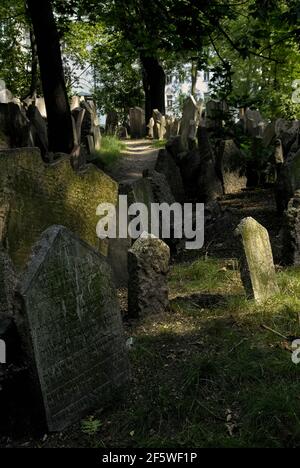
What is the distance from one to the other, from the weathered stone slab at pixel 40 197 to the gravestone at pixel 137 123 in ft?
65.2

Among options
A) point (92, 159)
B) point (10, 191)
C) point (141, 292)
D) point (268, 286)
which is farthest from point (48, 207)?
point (92, 159)

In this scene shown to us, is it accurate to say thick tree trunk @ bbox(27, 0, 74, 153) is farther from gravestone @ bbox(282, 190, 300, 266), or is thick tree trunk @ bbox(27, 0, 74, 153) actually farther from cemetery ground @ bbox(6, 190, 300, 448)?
cemetery ground @ bbox(6, 190, 300, 448)

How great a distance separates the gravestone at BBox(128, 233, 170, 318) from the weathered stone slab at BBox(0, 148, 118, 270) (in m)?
1.10

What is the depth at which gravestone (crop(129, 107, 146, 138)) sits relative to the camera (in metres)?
26.2

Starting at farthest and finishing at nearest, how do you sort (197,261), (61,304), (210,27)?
1. (210,27)
2. (197,261)
3. (61,304)

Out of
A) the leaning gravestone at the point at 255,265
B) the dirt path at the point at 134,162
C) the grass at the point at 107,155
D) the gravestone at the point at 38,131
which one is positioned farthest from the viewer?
the grass at the point at 107,155

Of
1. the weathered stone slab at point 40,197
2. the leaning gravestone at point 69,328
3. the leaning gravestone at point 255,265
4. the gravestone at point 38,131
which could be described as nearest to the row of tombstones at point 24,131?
the gravestone at point 38,131

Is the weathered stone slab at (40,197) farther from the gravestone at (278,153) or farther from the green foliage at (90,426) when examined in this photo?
the gravestone at (278,153)

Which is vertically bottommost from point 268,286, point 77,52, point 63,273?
point 268,286

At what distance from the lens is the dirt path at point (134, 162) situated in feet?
→ 46.3

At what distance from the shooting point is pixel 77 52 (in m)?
29.4

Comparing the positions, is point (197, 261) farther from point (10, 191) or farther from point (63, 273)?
point (63, 273)

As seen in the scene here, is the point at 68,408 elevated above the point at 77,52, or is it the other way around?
the point at 77,52

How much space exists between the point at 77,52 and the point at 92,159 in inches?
652
